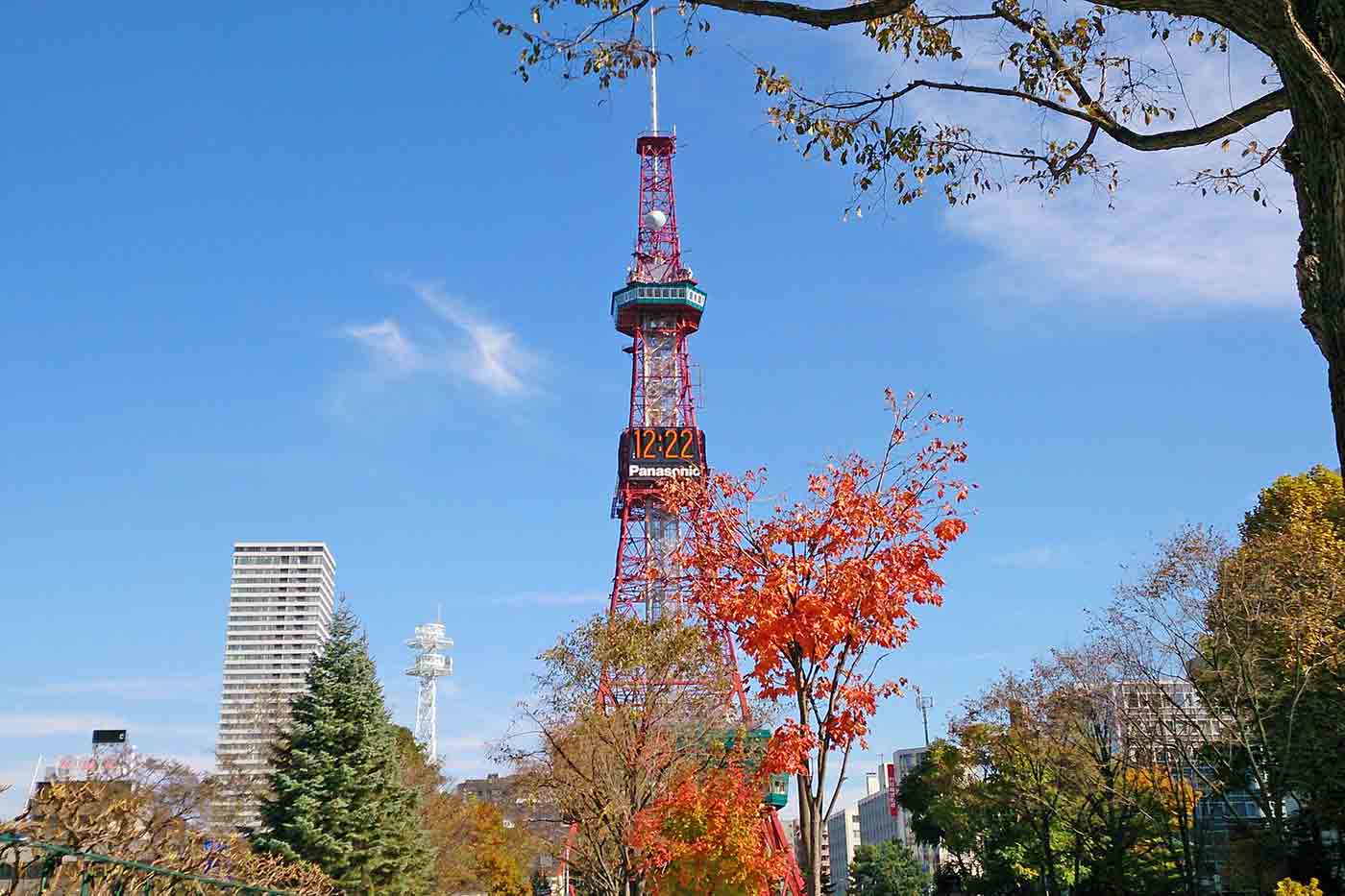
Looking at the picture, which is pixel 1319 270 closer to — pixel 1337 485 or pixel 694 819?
pixel 694 819

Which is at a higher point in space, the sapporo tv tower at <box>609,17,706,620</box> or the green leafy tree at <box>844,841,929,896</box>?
the sapporo tv tower at <box>609,17,706,620</box>

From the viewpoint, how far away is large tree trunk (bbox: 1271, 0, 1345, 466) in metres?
4.74

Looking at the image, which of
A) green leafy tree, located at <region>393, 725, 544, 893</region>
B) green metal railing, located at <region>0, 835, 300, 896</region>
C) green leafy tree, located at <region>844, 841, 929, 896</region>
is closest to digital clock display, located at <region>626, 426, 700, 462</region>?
green leafy tree, located at <region>393, 725, 544, 893</region>

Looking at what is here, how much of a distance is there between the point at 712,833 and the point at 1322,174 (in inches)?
791

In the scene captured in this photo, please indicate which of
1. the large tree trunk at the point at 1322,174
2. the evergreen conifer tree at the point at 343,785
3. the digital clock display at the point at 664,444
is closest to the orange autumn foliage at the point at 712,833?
the evergreen conifer tree at the point at 343,785

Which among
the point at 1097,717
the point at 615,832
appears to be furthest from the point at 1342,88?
the point at 1097,717

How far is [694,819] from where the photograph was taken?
2408 centimetres

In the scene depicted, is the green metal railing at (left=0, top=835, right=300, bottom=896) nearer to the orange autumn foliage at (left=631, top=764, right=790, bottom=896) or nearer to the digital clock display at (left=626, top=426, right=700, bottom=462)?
the orange autumn foliage at (left=631, top=764, right=790, bottom=896)

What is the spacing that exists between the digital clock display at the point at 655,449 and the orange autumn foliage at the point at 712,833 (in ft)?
111

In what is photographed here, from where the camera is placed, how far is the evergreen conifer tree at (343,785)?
987 inches

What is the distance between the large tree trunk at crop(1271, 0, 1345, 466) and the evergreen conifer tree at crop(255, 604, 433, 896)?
77.1ft

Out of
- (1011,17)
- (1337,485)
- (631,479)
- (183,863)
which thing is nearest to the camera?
(1011,17)

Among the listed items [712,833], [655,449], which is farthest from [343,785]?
[655,449]

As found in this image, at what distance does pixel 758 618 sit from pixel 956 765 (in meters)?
44.7
